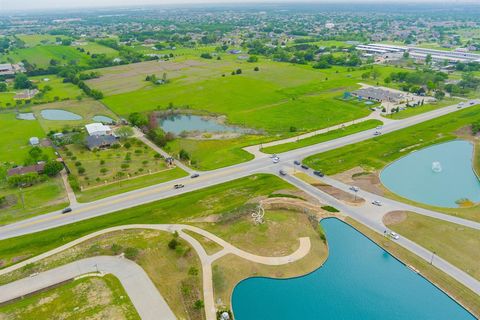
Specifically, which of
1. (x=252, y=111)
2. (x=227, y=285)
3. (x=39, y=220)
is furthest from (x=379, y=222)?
(x=252, y=111)

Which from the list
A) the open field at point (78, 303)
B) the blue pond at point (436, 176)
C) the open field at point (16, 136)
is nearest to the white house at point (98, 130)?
the open field at point (16, 136)

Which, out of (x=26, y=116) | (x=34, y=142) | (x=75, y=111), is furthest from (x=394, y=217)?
(x=26, y=116)

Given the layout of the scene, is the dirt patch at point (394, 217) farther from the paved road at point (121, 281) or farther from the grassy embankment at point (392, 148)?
the paved road at point (121, 281)

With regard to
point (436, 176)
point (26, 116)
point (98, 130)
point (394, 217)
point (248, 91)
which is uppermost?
point (248, 91)

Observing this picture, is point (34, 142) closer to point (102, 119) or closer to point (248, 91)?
point (102, 119)

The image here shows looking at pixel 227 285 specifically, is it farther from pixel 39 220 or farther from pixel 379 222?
pixel 39 220

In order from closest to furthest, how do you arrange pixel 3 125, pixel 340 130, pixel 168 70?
pixel 340 130 → pixel 3 125 → pixel 168 70

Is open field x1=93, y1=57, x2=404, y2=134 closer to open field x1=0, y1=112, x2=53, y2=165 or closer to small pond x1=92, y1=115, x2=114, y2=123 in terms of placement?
small pond x1=92, y1=115, x2=114, y2=123
